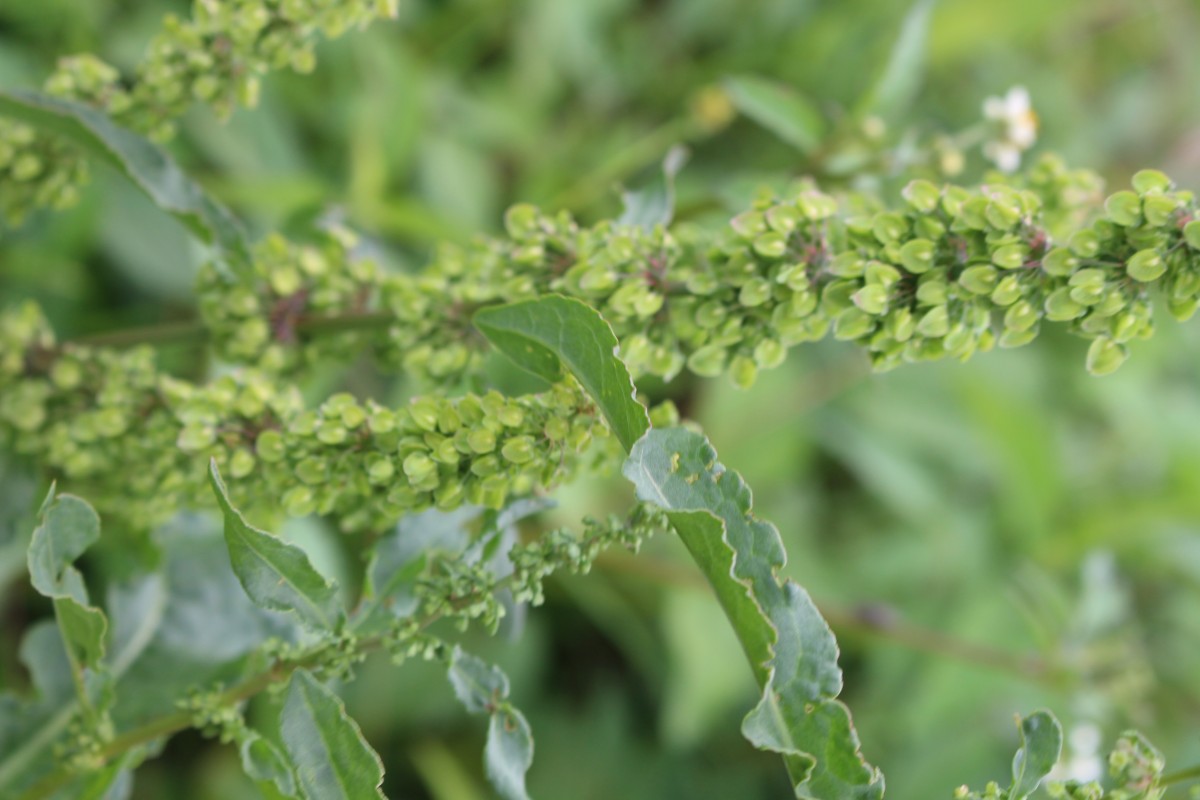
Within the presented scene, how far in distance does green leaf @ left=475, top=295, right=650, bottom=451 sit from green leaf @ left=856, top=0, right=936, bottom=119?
686 millimetres

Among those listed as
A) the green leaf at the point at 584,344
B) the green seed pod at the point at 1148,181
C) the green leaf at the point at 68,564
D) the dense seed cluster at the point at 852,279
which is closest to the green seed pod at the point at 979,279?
the dense seed cluster at the point at 852,279

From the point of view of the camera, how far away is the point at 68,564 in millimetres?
822

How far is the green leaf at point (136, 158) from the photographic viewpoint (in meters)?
0.92

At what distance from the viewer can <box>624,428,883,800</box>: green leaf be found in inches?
28.3

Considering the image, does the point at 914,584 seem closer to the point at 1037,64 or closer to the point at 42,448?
the point at 1037,64

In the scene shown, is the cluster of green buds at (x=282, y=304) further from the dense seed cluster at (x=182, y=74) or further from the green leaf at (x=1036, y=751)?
the green leaf at (x=1036, y=751)

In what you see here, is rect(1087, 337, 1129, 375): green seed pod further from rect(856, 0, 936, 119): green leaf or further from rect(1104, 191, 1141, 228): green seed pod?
rect(856, 0, 936, 119): green leaf

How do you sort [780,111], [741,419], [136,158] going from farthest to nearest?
[741,419] → [780,111] → [136,158]

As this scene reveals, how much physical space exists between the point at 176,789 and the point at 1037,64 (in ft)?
8.06

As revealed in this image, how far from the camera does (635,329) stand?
85 centimetres

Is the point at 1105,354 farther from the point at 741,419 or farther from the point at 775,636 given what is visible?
the point at 741,419

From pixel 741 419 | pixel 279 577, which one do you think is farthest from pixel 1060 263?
pixel 741 419

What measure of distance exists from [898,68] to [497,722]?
89 cm

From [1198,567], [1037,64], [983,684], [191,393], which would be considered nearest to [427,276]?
[191,393]
